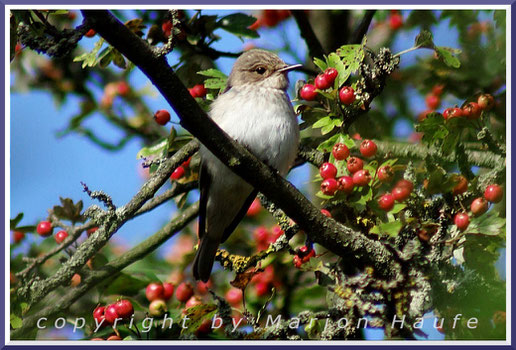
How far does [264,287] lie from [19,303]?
190 centimetres

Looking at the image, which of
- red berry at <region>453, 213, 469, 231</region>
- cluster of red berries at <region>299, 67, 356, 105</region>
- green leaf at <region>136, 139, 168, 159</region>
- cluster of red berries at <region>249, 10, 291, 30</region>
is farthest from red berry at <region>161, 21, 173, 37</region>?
red berry at <region>453, 213, 469, 231</region>

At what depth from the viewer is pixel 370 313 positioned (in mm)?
4137

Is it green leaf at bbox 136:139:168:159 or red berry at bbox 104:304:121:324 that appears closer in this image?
red berry at bbox 104:304:121:324

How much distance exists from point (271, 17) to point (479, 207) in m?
3.57

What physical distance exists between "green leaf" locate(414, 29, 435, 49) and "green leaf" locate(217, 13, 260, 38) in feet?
4.49

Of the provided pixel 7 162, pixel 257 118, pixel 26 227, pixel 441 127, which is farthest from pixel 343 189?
pixel 26 227

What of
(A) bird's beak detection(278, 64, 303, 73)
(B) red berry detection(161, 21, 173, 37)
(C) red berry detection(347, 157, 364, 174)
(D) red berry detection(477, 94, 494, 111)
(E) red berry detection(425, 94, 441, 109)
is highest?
(E) red berry detection(425, 94, 441, 109)

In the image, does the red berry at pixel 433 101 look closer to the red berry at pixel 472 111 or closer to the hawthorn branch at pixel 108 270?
the red berry at pixel 472 111

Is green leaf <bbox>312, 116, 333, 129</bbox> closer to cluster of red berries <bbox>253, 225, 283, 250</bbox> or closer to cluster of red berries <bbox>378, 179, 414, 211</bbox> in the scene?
cluster of red berries <bbox>378, 179, 414, 211</bbox>

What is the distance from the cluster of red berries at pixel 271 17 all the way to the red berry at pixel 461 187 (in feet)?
11.0

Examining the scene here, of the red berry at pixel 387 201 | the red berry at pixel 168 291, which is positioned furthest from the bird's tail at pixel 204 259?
the red berry at pixel 387 201

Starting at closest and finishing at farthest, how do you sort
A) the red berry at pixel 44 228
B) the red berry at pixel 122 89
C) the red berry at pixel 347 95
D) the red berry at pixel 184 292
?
the red berry at pixel 347 95, the red berry at pixel 44 228, the red berry at pixel 184 292, the red berry at pixel 122 89

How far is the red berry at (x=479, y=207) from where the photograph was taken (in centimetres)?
392

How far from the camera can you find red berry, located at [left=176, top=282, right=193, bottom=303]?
17.3 feet
